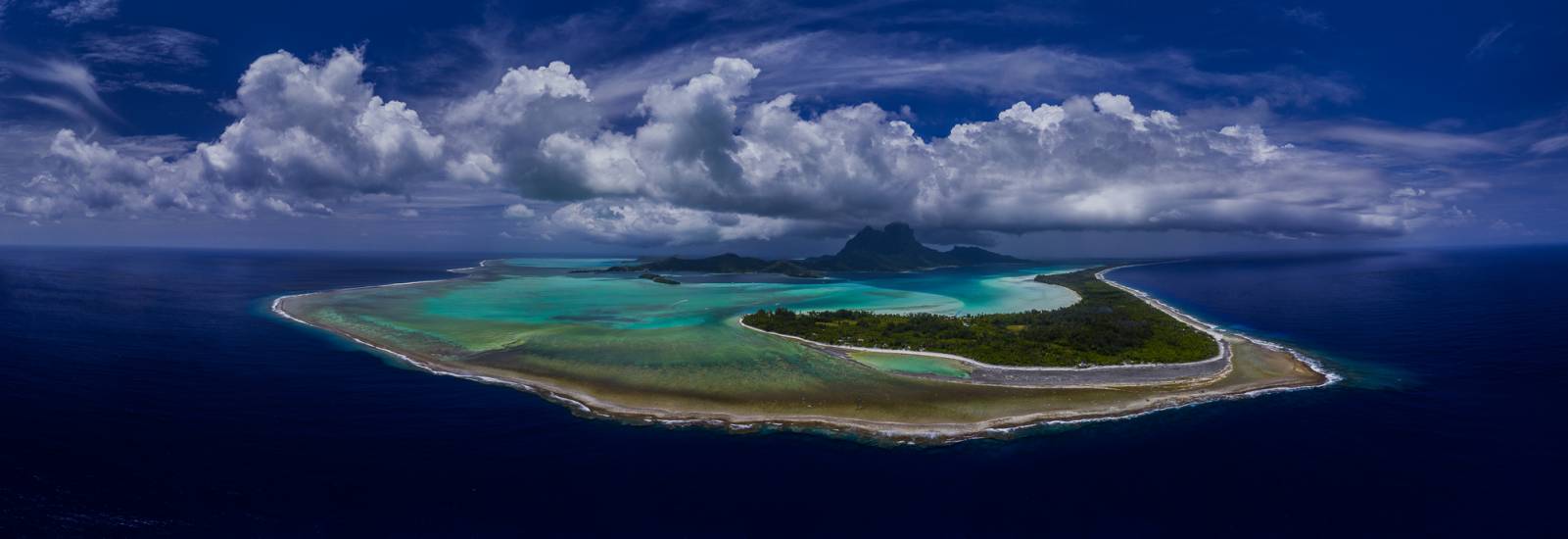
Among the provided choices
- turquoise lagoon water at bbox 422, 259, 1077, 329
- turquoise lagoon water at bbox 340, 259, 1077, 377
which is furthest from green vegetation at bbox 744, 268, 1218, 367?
turquoise lagoon water at bbox 422, 259, 1077, 329

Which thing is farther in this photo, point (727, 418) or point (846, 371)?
point (846, 371)

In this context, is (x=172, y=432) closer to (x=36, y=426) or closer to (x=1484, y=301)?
(x=36, y=426)

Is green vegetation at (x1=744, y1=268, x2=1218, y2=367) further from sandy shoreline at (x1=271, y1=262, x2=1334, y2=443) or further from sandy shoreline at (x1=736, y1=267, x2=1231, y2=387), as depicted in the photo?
sandy shoreline at (x1=271, y1=262, x2=1334, y2=443)

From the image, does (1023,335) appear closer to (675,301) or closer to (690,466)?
(690,466)

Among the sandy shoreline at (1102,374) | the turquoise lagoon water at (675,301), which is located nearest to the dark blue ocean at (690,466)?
the sandy shoreline at (1102,374)

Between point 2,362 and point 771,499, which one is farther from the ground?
point 2,362

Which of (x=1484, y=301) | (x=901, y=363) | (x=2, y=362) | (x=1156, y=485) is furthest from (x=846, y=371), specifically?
(x=1484, y=301)

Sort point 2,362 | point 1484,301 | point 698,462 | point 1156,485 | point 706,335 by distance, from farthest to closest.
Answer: point 1484,301 < point 706,335 < point 2,362 < point 698,462 < point 1156,485

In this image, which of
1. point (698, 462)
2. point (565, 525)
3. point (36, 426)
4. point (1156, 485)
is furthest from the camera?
point (36, 426)
